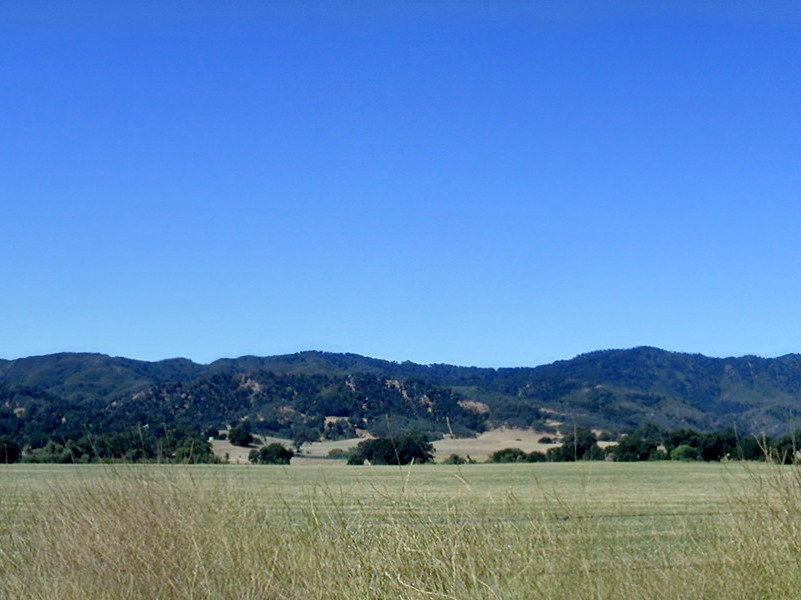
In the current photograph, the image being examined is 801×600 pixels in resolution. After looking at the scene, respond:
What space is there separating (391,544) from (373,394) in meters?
91.6

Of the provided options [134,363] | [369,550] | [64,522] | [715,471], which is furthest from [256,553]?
[134,363]

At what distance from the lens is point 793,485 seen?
8.54 m

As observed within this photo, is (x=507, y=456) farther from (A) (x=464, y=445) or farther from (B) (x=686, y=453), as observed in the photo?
(B) (x=686, y=453)

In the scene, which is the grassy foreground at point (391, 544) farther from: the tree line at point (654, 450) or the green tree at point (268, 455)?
the tree line at point (654, 450)

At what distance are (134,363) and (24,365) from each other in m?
24.6

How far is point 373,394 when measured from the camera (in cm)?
10038

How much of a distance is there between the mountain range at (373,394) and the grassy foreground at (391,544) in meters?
1.46

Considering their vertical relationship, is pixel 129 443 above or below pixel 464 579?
above

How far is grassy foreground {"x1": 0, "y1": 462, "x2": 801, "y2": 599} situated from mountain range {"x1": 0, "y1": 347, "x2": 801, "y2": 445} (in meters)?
1.46

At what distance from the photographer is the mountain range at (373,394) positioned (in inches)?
2525

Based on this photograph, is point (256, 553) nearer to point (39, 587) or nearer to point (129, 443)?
point (39, 587)

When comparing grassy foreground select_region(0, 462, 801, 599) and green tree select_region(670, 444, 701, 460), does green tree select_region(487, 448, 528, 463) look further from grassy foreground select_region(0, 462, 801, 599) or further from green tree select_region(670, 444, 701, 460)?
grassy foreground select_region(0, 462, 801, 599)

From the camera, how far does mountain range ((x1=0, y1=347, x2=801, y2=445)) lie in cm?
6412

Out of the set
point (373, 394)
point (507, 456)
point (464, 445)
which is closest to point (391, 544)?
point (507, 456)
